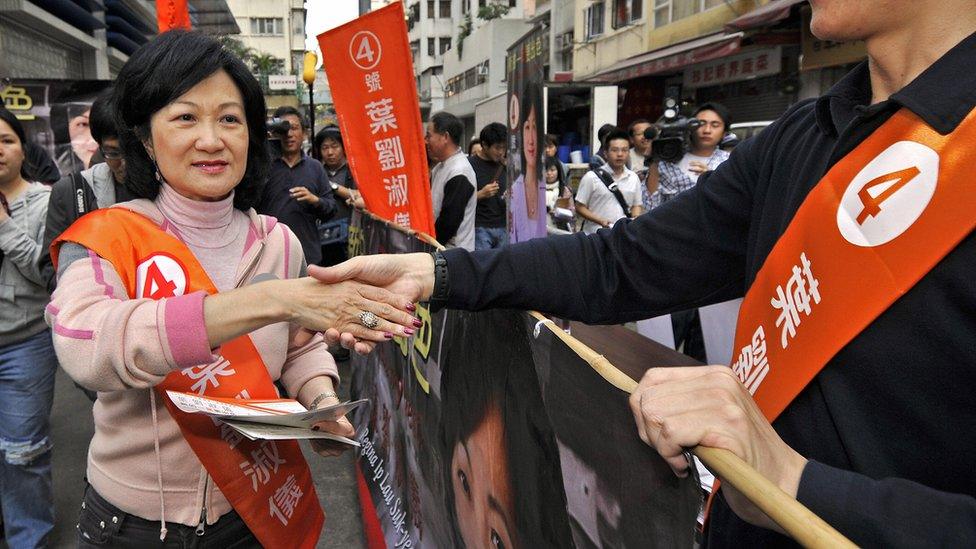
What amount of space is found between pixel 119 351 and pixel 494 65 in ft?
129

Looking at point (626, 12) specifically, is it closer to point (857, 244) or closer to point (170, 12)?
point (170, 12)

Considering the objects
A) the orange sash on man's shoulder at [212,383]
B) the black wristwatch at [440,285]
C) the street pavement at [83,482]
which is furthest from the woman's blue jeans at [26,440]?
the black wristwatch at [440,285]

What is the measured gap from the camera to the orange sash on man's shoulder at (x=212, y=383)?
59.6 inches

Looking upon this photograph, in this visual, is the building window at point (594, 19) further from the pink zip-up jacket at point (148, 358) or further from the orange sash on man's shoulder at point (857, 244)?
the orange sash on man's shoulder at point (857, 244)

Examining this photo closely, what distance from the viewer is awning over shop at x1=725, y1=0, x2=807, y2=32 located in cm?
1191

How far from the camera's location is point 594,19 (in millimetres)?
25047

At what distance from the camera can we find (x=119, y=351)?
52.3 inches

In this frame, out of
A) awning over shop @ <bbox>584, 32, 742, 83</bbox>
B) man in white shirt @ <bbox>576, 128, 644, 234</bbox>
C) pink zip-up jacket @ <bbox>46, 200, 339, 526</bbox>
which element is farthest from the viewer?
awning over shop @ <bbox>584, 32, 742, 83</bbox>

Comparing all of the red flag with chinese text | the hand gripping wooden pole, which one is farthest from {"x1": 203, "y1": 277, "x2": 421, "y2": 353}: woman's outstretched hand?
the red flag with chinese text

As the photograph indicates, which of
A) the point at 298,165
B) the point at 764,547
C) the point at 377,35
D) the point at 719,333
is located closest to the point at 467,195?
the point at 298,165

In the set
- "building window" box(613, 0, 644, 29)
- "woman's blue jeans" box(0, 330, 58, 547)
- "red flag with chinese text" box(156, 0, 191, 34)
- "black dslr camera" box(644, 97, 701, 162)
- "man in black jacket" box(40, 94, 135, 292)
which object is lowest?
"woman's blue jeans" box(0, 330, 58, 547)

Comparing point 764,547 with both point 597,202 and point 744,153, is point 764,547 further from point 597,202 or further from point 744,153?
point 597,202

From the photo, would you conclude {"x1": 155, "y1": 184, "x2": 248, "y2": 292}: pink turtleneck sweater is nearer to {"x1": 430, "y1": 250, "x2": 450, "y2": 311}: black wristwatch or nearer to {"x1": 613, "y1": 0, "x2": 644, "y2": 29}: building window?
{"x1": 430, "y1": 250, "x2": 450, "y2": 311}: black wristwatch

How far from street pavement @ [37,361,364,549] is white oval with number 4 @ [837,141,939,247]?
2782mm
